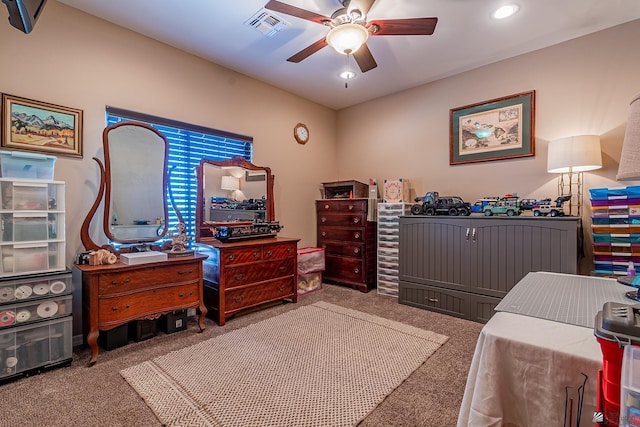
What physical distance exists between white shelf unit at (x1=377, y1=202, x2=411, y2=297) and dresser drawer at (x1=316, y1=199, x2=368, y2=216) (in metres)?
0.25

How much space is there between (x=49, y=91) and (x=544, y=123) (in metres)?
4.55

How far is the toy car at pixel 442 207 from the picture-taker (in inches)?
125

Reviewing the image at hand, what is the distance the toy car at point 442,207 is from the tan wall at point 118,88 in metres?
1.84

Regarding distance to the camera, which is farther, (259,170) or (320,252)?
(320,252)

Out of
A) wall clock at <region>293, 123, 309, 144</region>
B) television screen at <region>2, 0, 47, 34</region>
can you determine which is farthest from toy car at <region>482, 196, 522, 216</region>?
television screen at <region>2, 0, 47, 34</region>

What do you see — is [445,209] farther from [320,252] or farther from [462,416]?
[462,416]

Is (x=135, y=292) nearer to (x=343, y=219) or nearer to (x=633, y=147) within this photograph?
(x=343, y=219)

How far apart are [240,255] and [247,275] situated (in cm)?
23

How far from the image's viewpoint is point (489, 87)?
3395 mm

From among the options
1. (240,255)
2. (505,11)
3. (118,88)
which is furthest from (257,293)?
(505,11)

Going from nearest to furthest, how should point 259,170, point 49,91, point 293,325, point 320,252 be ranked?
1. point 49,91
2. point 293,325
3. point 259,170
4. point 320,252

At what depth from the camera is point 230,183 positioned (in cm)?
346

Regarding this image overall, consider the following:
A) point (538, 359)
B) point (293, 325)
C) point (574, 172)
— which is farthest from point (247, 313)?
point (574, 172)

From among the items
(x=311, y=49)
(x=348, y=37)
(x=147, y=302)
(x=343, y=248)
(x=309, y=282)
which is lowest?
(x=309, y=282)
